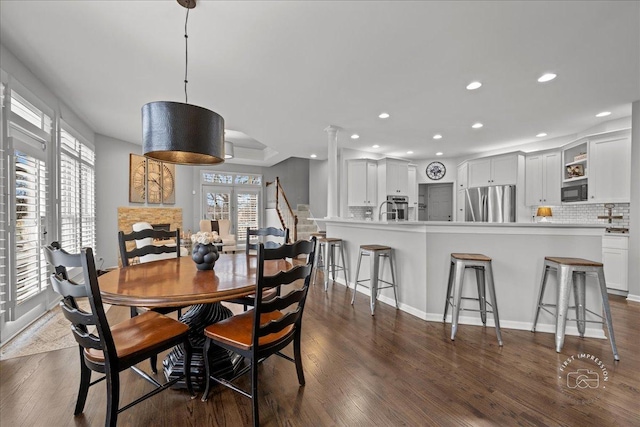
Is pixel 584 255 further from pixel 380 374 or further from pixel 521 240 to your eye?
pixel 380 374

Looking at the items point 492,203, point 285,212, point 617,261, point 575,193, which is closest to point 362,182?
point 285,212

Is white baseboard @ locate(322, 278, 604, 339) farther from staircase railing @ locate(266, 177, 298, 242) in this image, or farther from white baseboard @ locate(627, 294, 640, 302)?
staircase railing @ locate(266, 177, 298, 242)

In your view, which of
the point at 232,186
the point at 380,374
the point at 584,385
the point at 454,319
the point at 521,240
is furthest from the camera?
the point at 232,186

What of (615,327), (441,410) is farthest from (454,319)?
(615,327)

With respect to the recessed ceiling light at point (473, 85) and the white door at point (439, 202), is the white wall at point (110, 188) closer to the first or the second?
the recessed ceiling light at point (473, 85)

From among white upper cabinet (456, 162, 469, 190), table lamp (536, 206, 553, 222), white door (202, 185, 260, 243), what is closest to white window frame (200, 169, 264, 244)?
white door (202, 185, 260, 243)

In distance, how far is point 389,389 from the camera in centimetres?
189

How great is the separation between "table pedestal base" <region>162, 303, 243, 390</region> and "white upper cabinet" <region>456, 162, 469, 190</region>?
259 inches

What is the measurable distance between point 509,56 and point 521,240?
182cm

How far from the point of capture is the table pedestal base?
1.91 meters

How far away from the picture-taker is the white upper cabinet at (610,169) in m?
4.09

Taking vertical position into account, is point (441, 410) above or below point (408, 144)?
below

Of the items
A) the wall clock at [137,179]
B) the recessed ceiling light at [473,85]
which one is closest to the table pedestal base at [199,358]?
the recessed ceiling light at [473,85]

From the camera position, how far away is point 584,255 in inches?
106
